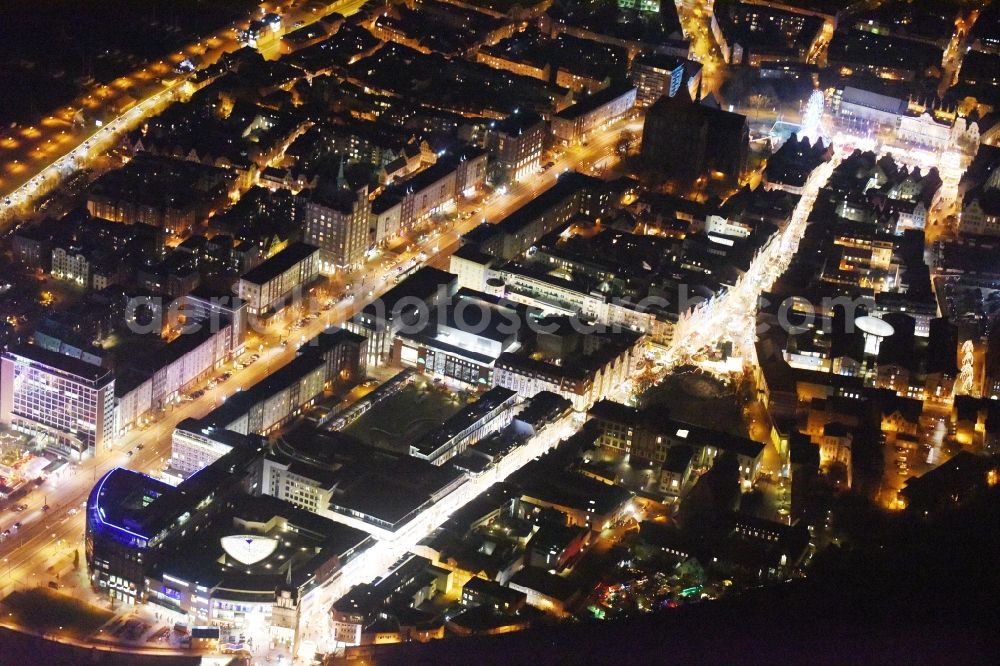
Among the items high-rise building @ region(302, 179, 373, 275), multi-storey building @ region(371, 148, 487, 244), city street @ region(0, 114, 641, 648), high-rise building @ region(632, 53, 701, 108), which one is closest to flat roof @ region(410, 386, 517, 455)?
city street @ region(0, 114, 641, 648)

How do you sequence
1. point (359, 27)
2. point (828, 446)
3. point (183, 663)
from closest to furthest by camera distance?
point (183, 663)
point (828, 446)
point (359, 27)

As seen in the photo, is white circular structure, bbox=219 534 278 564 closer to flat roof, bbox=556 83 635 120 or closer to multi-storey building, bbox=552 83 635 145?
multi-storey building, bbox=552 83 635 145

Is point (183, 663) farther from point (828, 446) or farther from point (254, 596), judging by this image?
point (828, 446)

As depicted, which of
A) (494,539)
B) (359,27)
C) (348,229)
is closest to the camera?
(494,539)

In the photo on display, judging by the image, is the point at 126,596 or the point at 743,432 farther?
the point at 743,432

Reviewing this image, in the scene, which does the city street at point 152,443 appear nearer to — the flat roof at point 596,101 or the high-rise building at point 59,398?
the high-rise building at point 59,398

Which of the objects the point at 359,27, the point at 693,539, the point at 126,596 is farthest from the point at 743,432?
the point at 359,27

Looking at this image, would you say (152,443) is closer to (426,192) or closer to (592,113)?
(426,192)

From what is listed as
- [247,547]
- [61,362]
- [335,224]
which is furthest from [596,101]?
[247,547]
